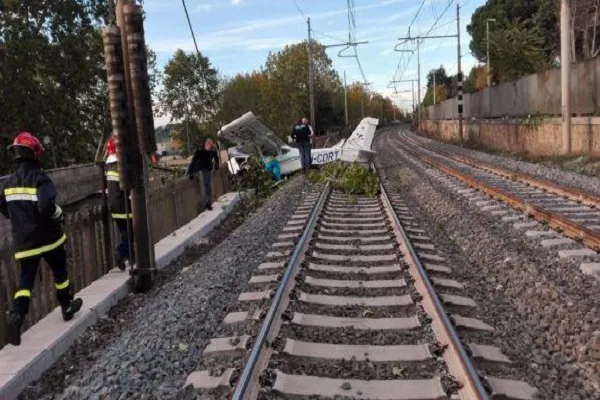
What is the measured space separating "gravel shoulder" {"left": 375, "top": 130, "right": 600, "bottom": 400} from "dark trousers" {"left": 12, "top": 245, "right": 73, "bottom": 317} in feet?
12.9

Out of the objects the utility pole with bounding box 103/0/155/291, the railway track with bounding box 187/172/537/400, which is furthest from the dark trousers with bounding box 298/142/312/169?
the utility pole with bounding box 103/0/155/291

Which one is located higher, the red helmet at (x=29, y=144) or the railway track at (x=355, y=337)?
the red helmet at (x=29, y=144)

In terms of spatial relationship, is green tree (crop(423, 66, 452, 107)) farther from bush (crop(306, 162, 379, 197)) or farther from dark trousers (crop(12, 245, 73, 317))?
dark trousers (crop(12, 245, 73, 317))

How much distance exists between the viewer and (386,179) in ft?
64.1

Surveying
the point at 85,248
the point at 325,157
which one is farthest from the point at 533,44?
the point at 85,248

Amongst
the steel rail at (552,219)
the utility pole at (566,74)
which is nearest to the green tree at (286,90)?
the utility pole at (566,74)

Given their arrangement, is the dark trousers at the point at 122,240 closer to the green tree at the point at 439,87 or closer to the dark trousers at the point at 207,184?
the dark trousers at the point at 207,184

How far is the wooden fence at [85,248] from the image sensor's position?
5.95 m

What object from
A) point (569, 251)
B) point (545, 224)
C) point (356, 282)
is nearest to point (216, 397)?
point (356, 282)

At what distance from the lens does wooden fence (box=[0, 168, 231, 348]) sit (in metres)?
5.95

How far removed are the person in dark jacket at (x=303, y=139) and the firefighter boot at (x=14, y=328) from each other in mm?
15677

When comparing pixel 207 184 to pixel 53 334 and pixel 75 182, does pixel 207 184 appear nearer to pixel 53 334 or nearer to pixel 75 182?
pixel 75 182

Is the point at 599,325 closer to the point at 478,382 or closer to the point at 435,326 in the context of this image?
the point at 435,326

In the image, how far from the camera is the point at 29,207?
5605mm
